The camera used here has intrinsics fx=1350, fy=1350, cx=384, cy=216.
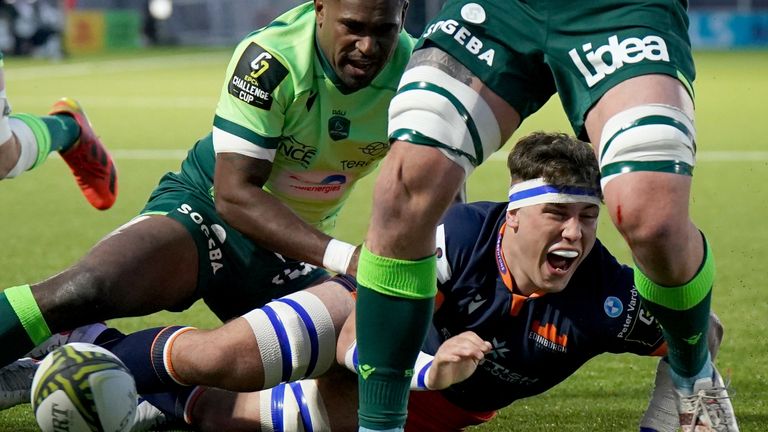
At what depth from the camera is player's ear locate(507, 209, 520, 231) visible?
156 inches

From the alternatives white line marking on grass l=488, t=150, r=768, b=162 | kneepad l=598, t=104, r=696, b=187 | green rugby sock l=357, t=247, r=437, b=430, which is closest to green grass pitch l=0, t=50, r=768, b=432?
white line marking on grass l=488, t=150, r=768, b=162

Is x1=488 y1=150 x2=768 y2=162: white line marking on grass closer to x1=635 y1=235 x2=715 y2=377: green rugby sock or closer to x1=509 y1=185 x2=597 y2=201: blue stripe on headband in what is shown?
x1=509 y1=185 x2=597 y2=201: blue stripe on headband

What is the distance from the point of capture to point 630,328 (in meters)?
3.96

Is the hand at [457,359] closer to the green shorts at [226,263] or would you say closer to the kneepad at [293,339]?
the kneepad at [293,339]

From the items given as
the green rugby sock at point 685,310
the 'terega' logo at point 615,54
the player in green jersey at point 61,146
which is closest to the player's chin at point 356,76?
the 'terega' logo at point 615,54

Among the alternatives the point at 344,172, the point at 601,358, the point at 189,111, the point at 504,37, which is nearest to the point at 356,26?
the point at 344,172

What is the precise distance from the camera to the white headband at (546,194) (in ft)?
12.7

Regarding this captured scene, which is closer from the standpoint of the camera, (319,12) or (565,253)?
(565,253)

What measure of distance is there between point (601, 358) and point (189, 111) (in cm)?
1102

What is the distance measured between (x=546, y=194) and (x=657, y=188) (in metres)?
1.08

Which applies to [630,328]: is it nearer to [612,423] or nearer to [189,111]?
[612,423]

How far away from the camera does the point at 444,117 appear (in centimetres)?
304

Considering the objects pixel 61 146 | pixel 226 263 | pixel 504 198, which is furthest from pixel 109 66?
pixel 226 263

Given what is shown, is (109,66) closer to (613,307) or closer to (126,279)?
(126,279)
